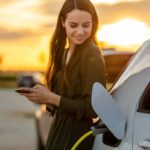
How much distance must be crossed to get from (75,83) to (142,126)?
701 mm

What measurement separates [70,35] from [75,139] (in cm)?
58

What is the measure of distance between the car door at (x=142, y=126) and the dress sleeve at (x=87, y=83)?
433 mm

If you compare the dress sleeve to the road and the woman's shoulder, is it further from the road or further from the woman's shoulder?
the road

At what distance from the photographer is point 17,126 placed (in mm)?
18328

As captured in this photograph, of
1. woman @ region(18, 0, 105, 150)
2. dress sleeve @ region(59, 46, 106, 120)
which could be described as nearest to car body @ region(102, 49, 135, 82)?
woman @ region(18, 0, 105, 150)

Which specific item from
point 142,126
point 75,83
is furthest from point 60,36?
point 142,126

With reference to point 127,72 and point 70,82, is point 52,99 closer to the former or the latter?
point 70,82

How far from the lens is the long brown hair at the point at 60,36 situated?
400cm

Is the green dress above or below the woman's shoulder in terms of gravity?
below

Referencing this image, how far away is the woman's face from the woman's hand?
0.33m

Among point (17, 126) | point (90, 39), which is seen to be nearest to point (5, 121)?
point (17, 126)

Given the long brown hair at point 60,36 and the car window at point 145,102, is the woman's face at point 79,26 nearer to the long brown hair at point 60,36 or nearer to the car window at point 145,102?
the long brown hair at point 60,36

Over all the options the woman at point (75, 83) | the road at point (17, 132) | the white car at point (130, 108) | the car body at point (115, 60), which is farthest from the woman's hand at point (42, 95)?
the road at point (17, 132)

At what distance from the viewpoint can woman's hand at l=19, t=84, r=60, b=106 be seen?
3.85 metres
